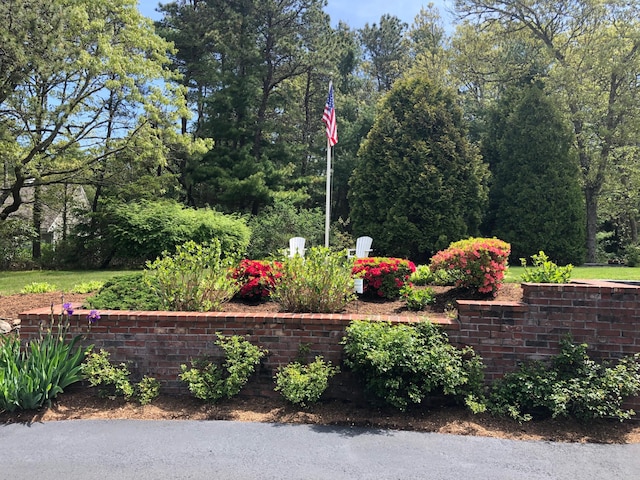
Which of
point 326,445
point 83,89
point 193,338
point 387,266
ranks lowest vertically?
point 326,445

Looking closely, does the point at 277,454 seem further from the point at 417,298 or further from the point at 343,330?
the point at 417,298

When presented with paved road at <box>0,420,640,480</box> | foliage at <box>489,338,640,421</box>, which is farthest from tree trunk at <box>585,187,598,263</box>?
paved road at <box>0,420,640,480</box>

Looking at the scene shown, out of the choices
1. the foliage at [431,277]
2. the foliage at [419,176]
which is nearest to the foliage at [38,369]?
the foliage at [431,277]

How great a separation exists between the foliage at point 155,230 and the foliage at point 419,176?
14.3ft

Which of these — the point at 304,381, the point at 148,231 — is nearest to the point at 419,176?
the point at 148,231

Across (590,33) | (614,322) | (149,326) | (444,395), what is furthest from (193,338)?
(590,33)

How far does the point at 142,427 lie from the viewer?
10.8ft

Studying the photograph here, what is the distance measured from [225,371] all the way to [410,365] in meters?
1.57

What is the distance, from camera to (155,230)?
13461 mm

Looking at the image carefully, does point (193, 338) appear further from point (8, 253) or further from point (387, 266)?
point (8, 253)

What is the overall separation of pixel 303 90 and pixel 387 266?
2082cm

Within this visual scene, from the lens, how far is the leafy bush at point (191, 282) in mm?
4430

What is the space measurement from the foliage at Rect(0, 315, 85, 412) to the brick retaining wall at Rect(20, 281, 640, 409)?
176mm

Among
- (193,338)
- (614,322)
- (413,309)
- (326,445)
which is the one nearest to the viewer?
(326,445)
